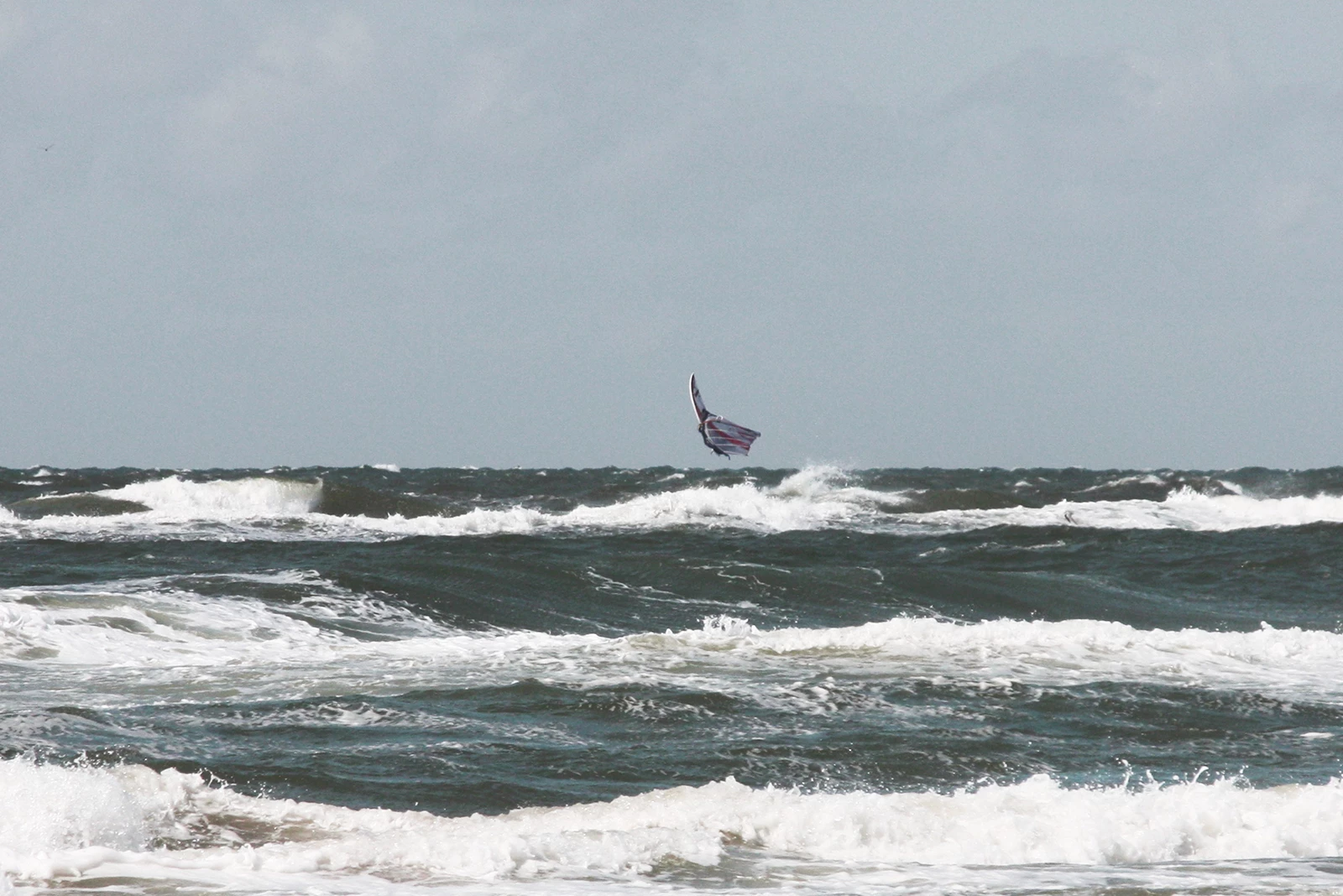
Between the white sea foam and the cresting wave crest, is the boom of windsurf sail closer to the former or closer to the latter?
the cresting wave crest

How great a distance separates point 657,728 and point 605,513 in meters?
26.9

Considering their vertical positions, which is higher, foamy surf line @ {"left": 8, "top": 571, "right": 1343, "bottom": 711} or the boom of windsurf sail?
the boom of windsurf sail

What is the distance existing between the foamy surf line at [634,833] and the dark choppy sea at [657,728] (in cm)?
2

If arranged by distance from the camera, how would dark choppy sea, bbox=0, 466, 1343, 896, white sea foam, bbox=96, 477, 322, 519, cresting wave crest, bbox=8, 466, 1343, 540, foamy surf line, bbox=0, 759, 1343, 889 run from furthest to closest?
white sea foam, bbox=96, 477, 322, 519, cresting wave crest, bbox=8, 466, 1343, 540, dark choppy sea, bbox=0, 466, 1343, 896, foamy surf line, bbox=0, 759, 1343, 889

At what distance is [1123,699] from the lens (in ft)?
35.8

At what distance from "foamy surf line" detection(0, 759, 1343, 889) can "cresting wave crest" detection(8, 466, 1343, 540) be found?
2193 centimetres

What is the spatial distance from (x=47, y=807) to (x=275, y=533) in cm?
2352

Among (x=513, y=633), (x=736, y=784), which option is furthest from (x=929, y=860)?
(x=513, y=633)

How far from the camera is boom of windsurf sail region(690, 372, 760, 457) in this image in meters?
22.0

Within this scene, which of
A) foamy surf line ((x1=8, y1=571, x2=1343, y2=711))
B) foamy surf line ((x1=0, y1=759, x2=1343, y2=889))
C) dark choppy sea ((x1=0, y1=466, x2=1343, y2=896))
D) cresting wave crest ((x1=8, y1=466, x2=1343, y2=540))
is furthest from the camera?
cresting wave crest ((x1=8, y1=466, x2=1343, y2=540))

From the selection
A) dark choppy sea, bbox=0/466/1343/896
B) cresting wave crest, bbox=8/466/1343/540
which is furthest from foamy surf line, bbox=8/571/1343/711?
cresting wave crest, bbox=8/466/1343/540

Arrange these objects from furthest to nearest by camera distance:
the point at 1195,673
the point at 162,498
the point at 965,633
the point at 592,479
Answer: the point at 592,479
the point at 162,498
the point at 965,633
the point at 1195,673

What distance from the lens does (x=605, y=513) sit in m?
36.4

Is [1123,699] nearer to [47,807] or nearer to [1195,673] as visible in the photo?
[1195,673]
